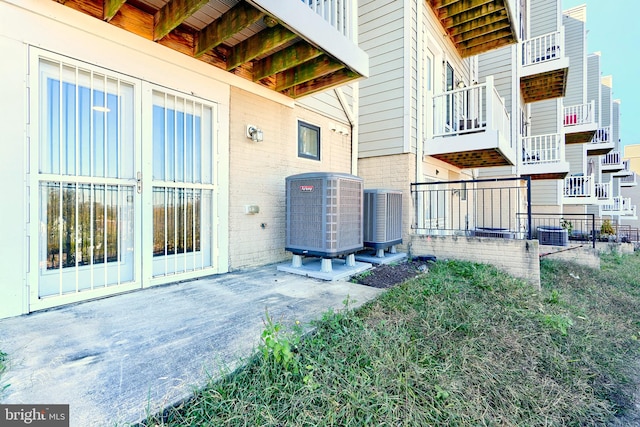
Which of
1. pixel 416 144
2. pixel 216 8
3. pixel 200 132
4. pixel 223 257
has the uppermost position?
pixel 216 8

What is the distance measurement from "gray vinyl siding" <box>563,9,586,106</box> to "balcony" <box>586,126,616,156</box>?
2125mm

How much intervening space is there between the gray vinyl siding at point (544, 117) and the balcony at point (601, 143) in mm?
3663

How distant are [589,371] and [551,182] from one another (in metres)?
11.6

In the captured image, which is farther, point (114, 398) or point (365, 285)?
point (365, 285)

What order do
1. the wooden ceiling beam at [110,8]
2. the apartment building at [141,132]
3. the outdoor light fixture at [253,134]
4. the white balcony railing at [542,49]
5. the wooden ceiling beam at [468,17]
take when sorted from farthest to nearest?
the white balcony railing at [542,49]
the wooden ceiling beam at [468,17]
the outdoor light fixture at [253,134]
the wooden ceiling beam at [110,8]
the apartment building at [141,132]

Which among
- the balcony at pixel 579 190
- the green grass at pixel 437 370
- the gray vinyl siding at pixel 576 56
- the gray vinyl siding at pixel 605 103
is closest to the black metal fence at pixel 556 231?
the balcony at pixel 579 190

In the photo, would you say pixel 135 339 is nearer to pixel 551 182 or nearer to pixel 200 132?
pixel 200 132

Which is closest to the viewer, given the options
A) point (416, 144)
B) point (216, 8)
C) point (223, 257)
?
point (216, 8)

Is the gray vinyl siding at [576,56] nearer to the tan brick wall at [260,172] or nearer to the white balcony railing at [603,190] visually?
the white balcony railing at [603,190]

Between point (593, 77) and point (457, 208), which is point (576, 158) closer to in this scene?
point (593, 77)

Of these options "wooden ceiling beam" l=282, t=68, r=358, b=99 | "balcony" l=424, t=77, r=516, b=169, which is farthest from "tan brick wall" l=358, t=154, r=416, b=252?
"wooden ceiling beam" l=282, t=68, r=358, b=99

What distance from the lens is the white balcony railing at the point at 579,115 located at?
11.3 meters

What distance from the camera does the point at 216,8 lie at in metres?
3.08

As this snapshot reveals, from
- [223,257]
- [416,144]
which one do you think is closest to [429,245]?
[416,144]
